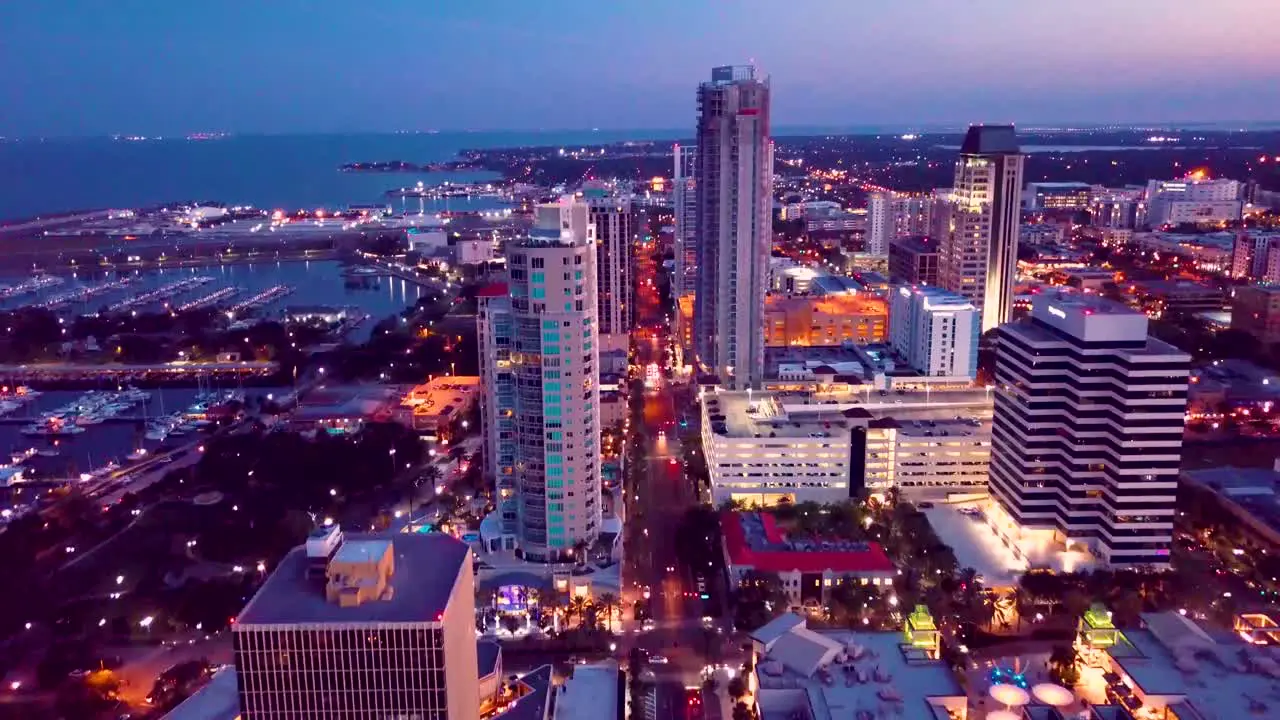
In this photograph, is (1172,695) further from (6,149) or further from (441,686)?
(6,149)

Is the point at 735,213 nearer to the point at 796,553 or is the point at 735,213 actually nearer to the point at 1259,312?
the point at 796,553

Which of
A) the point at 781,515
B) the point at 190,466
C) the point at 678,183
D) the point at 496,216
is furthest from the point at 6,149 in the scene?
the point at 781,515

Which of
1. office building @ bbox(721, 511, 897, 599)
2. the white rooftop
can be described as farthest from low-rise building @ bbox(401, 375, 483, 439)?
the white rooftop

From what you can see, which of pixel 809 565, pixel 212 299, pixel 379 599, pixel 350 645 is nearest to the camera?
pixel 350 645

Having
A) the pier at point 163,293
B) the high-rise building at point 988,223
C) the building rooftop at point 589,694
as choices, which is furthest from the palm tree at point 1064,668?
the pier at point 163,293

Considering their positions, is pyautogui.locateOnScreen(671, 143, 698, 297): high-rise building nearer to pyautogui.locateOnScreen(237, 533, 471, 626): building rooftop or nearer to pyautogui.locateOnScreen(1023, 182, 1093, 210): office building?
pyautogui.locateOnScreen(237, 533, 471, 626): building rooftop

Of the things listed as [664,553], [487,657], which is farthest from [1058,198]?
[487,657]
